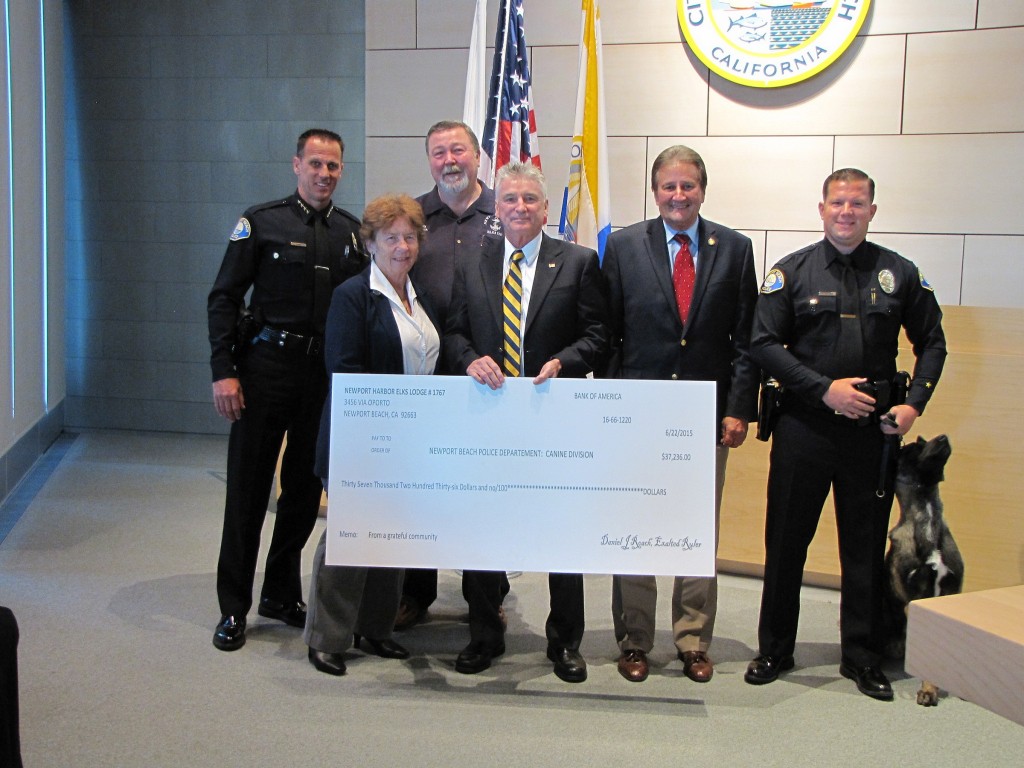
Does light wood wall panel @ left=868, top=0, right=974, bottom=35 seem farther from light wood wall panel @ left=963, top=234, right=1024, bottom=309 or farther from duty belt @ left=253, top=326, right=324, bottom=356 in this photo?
duty belt @ left=253, top=326, right=324, bottom=356

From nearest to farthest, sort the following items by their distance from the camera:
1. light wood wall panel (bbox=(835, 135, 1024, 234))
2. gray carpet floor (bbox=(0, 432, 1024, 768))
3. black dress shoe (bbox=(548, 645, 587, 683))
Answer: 1. gray carpet floor (bbox=(0, 432, 1024, 768))
2. black dress shoe (bbox=(548, 645, 587, 683))
3. light wood wall panel (bbox=(835, 135, 1024, 234))

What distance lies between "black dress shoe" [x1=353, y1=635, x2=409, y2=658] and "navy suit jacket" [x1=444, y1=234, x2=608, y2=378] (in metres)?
0.96

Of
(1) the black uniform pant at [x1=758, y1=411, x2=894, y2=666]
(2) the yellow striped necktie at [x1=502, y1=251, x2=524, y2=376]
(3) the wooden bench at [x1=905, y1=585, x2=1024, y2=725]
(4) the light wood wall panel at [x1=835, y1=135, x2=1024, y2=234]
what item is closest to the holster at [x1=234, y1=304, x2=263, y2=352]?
(2) the yellow striped necktie at [x1=502, y1=251, x2=524, y2=376]

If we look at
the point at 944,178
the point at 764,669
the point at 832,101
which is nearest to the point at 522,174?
the point at 764,669

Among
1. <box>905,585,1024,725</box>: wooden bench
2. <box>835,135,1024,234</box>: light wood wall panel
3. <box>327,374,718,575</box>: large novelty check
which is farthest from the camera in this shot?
<box>835,135,1024,234</box>: light wood wall panel

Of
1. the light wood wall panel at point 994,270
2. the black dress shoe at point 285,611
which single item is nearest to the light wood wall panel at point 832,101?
the light wood wall panel at point 994,270

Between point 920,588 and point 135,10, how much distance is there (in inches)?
238

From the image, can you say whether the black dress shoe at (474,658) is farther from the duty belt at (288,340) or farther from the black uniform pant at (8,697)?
the black uniform pant at (8,697)

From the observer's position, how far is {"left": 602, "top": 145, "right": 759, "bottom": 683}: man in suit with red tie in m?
3.06

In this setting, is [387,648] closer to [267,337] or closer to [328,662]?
[328,662]

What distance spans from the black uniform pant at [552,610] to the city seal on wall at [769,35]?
2696mm

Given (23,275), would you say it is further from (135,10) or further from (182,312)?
(135,10)

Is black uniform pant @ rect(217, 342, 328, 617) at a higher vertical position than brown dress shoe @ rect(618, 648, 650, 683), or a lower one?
higher

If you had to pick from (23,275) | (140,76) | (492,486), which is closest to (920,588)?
(492,486)
